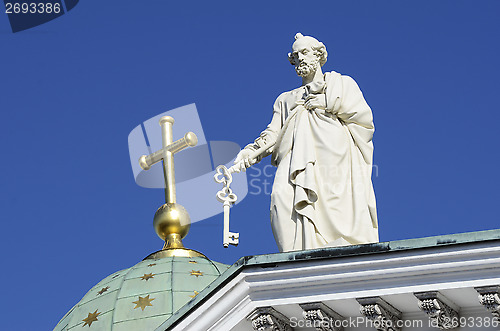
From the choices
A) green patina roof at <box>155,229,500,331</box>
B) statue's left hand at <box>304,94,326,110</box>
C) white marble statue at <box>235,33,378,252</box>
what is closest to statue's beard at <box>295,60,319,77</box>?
white marble statue at <box>235,33,378,252</box>

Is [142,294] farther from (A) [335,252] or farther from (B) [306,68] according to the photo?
(A) [335,252]

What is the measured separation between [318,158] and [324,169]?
197mm

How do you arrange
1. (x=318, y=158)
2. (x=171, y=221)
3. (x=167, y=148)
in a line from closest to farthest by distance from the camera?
(x=318, y=158) < (x=167, y=148) < (x=171, y=221)

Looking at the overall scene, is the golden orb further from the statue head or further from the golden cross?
the statue head

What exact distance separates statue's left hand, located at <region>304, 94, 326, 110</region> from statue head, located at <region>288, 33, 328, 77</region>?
37cm

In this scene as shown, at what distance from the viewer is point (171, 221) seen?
1505 inches

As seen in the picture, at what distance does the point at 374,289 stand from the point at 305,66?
4.66m

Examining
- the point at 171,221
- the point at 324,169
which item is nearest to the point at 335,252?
the point at 324,169

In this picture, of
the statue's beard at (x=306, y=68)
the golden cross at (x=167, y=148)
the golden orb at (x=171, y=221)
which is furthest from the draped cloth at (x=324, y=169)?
the golden orb at (x=171, y=221)

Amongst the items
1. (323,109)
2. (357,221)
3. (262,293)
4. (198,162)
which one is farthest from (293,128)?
(198,162)

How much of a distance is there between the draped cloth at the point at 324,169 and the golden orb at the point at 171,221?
53.7 ft

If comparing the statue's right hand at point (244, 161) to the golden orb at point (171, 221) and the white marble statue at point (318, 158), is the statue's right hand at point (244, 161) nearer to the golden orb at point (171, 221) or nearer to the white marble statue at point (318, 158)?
the white marble statue at point (318, 158)

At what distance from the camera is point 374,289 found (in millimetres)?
18156

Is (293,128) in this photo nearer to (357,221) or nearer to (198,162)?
(357,221)
